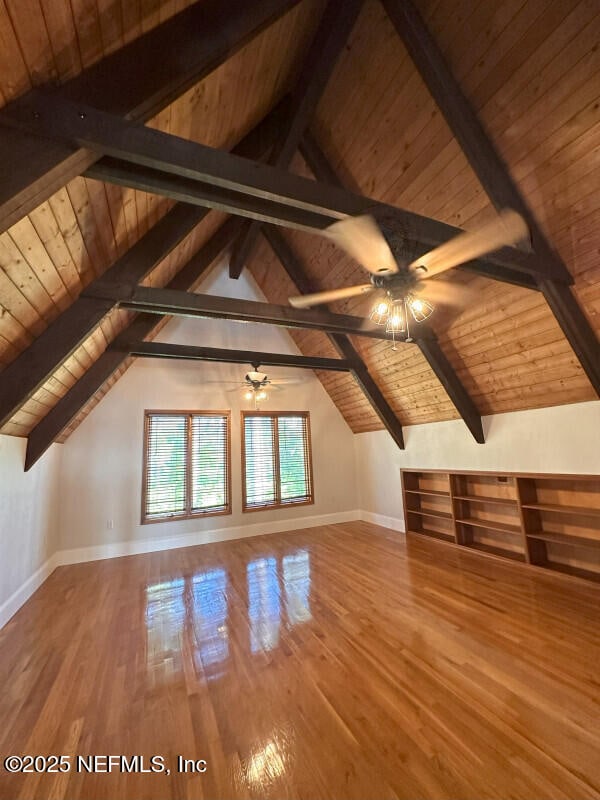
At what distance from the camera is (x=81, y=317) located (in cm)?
254

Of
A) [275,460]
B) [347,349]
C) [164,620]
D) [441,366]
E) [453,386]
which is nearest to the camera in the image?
[164,620]

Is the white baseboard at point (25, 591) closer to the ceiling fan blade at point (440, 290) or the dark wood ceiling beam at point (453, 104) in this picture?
the ceiling fan blade at point (440, 290)

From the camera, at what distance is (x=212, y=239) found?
4.34 m

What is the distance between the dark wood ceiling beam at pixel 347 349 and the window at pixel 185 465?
2.46 metres

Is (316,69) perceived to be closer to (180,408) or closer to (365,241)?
(365,241)

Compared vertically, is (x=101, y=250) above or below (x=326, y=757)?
above

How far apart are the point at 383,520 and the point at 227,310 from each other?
A: 4.96 meters

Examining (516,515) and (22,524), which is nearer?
(22,524)

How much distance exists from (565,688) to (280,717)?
5.72ft

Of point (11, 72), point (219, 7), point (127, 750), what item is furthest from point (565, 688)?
point (219, 7)

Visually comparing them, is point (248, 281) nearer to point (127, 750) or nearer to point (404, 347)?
point (404, 347)

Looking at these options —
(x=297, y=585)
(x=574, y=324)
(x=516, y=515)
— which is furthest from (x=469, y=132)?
(x=297, y=585)

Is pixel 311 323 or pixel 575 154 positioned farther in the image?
pixel 311 323

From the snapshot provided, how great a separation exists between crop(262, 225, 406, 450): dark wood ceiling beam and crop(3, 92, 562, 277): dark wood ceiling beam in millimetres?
2854
